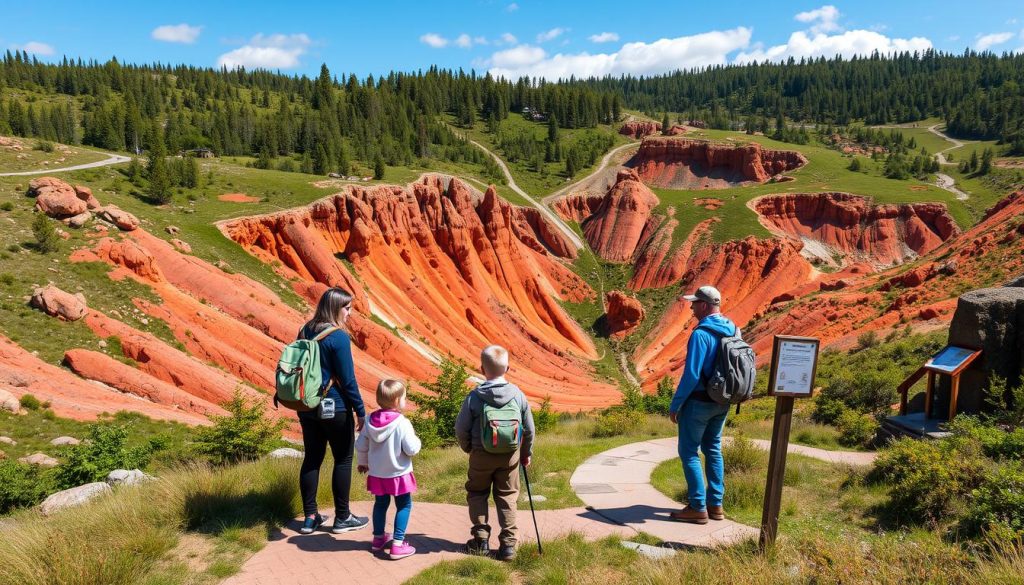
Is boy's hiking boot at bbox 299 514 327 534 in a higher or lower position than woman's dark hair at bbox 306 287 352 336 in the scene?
lower

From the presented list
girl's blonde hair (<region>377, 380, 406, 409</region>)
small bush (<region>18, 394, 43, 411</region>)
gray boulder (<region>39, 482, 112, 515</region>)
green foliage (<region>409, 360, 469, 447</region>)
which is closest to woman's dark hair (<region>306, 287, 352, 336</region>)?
girl's blonde hair (<region>377, 380, 406, 409</region>)

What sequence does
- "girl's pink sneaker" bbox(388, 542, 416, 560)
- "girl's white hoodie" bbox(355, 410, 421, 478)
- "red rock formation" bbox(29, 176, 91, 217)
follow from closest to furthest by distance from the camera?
"girl's pink sneaker" bbox(388, 542, 416, 560)
"girl's white hoodie" bbox(355, 410, 421, 478)
"red rock formation" bbox(29, 176, 91, 217)

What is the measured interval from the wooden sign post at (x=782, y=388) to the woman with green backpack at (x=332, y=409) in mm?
4164

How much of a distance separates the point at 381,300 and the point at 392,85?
109m

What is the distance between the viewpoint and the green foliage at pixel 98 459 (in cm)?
1081

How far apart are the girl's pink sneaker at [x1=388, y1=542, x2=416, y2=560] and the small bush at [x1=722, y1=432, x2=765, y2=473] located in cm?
545

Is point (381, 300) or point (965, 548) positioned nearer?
point (965, 548)

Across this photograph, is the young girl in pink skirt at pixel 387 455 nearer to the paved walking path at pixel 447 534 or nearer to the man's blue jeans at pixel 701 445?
the paved walking path at pixel 447 534

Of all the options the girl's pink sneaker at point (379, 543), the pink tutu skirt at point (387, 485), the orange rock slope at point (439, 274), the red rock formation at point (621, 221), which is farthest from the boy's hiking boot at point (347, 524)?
the red rock formation at point (621, 221)

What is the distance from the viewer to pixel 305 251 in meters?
36.6

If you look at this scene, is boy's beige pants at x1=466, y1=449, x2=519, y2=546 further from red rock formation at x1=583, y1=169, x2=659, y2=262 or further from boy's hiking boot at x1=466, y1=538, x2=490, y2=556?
red rock formation at x1=583, y1=169, x2=659, y2=262

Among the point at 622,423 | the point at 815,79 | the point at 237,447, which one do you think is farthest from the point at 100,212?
the point at 815,79

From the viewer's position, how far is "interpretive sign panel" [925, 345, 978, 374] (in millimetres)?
10164

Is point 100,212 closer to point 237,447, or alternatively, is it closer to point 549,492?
point 237,447
